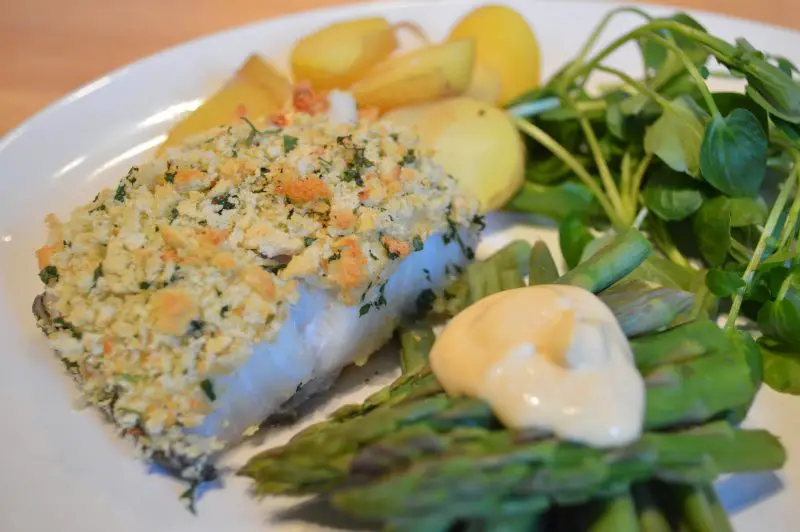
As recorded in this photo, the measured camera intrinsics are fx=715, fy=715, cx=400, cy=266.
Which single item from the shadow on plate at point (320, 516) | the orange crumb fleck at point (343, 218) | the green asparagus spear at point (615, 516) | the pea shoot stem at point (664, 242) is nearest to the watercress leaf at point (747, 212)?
the pea shoot stem at point (664, 242)

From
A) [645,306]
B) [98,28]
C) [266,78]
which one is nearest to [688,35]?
[645,306]

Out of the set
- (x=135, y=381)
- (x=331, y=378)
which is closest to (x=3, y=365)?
(x=135, y=381)

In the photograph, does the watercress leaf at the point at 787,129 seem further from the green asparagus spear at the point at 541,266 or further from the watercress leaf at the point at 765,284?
the green asparagus spear at the point at 541,266

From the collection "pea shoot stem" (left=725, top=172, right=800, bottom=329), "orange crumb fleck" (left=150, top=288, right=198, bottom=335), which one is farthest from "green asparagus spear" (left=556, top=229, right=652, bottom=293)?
"orange crumb fleck" (left=150, top=288, right=198, bottom=335)

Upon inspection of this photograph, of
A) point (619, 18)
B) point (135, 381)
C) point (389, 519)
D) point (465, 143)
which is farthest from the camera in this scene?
point (619, 18)

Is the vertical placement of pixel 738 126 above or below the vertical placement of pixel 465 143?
below

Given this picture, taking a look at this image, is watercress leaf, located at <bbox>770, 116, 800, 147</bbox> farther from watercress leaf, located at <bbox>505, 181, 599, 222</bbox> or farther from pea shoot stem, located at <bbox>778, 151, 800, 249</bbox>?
watercress leaf, located at <bbox>505, 181, 599, 222</bbox>

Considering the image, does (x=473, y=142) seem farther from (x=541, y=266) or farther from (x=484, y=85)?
(x=541, y=266)

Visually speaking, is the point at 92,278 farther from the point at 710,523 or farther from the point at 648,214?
the point at 648,214
